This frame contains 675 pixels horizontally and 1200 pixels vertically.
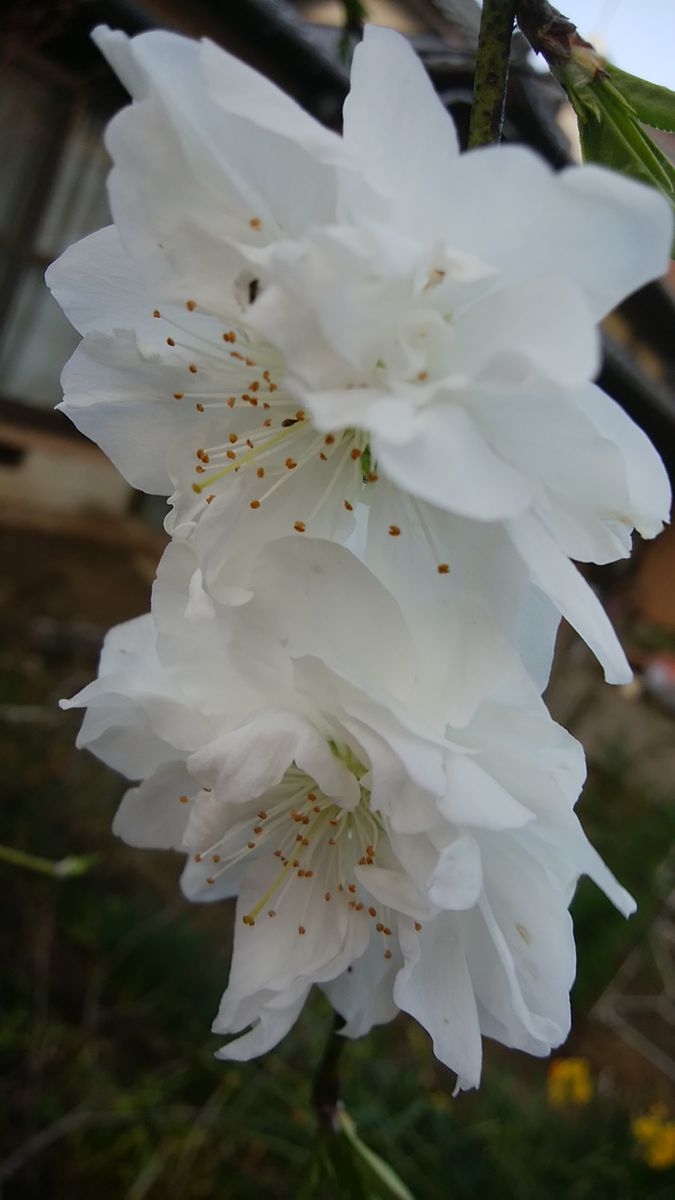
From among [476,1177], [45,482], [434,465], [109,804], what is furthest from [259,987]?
[45,482]

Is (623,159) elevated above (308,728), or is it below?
above

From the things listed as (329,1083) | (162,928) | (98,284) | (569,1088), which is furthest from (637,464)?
(569,1088)

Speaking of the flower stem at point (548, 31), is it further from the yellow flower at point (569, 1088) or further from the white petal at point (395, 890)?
the yellow flower at point (569, 1088)

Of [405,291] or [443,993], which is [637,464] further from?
[443,993]

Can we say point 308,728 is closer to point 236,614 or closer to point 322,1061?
point 236,614

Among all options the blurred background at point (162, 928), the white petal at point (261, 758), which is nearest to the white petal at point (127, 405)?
the white petal at point (261, 758)

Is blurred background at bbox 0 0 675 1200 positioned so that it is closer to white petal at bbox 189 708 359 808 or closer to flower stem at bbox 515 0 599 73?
flower stem at bbox 515 0 599 73
